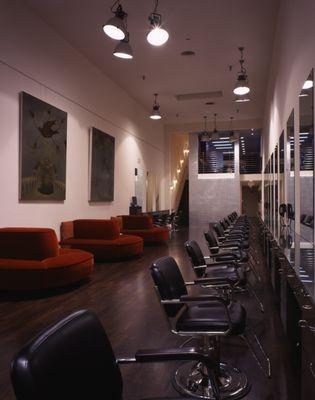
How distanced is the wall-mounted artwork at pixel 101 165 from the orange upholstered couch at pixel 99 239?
1.19 meters

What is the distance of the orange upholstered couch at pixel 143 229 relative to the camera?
30.9 feet

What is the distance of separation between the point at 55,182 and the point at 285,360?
5.19m

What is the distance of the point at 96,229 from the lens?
283 inches

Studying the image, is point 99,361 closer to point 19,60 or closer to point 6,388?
point 6,388

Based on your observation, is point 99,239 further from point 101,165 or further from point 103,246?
point 101,165

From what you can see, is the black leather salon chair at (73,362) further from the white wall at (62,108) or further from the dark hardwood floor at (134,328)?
the white wall at (62,108)

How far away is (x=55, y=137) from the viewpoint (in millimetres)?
6723

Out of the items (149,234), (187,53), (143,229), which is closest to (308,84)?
(187,53)

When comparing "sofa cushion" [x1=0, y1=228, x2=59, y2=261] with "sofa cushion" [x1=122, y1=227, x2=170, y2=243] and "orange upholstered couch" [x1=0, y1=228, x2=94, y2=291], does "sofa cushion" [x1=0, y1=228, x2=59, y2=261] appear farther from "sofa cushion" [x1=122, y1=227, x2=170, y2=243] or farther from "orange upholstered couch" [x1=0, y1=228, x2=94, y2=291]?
"sofa cushion" [x1=122, y1=227, x2=170, y2=243]

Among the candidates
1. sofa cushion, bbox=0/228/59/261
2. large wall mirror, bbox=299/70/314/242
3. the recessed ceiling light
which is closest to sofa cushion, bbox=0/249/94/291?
sofa cushion, bbox=0/228/59/261

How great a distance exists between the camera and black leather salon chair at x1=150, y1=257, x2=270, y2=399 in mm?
2055

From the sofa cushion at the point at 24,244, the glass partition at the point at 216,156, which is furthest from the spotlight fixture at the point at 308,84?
the glass partition at the point at 216,156

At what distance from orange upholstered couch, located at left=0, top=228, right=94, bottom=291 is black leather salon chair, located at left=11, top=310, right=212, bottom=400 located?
3.38 meters

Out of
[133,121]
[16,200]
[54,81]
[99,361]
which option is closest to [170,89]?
[133,121]
